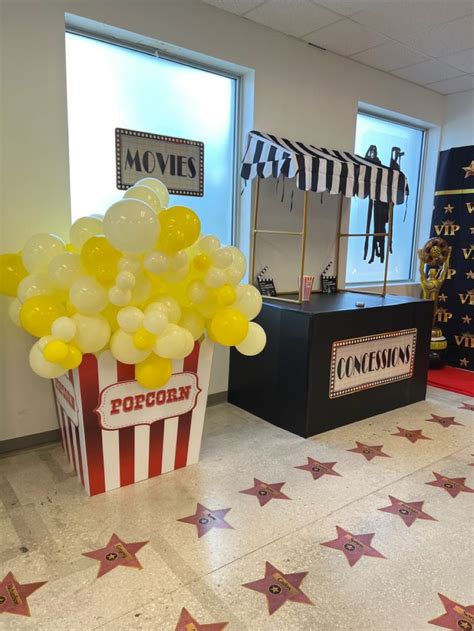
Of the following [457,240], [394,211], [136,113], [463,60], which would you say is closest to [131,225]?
[136,113]

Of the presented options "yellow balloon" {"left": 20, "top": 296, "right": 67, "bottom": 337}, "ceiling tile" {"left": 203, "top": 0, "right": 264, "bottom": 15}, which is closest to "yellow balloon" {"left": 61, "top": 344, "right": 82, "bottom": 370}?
"yellow balloon" {"left": 20, "top": 296, "right": 67, "bottom": 337}

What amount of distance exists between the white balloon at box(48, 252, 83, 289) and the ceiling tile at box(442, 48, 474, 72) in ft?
11.8

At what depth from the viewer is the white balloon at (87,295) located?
1.96m

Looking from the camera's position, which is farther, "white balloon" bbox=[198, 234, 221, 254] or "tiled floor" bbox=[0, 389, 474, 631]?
"white balloon" bbox=[198, 234, 221, 254]

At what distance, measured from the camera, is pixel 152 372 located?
7.11 feet

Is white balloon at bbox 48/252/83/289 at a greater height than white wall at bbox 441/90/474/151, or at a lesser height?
lesser

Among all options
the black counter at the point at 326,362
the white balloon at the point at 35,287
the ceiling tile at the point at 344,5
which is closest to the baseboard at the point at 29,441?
the white balloon at the point at 35,287

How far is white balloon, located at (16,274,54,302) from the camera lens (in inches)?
82.4

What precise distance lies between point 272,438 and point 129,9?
2.77 m

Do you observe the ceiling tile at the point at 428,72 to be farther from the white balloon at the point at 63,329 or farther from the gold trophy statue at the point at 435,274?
the white balloon at the point at 63,329

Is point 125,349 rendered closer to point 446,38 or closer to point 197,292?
point 197,292

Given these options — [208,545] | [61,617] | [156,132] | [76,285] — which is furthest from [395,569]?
[156,132]

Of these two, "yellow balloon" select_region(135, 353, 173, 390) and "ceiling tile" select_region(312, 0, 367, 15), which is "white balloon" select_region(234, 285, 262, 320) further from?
"ceiling tile" select_region(312, 0, 367, 15)

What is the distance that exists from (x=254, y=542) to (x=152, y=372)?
0.85 m
